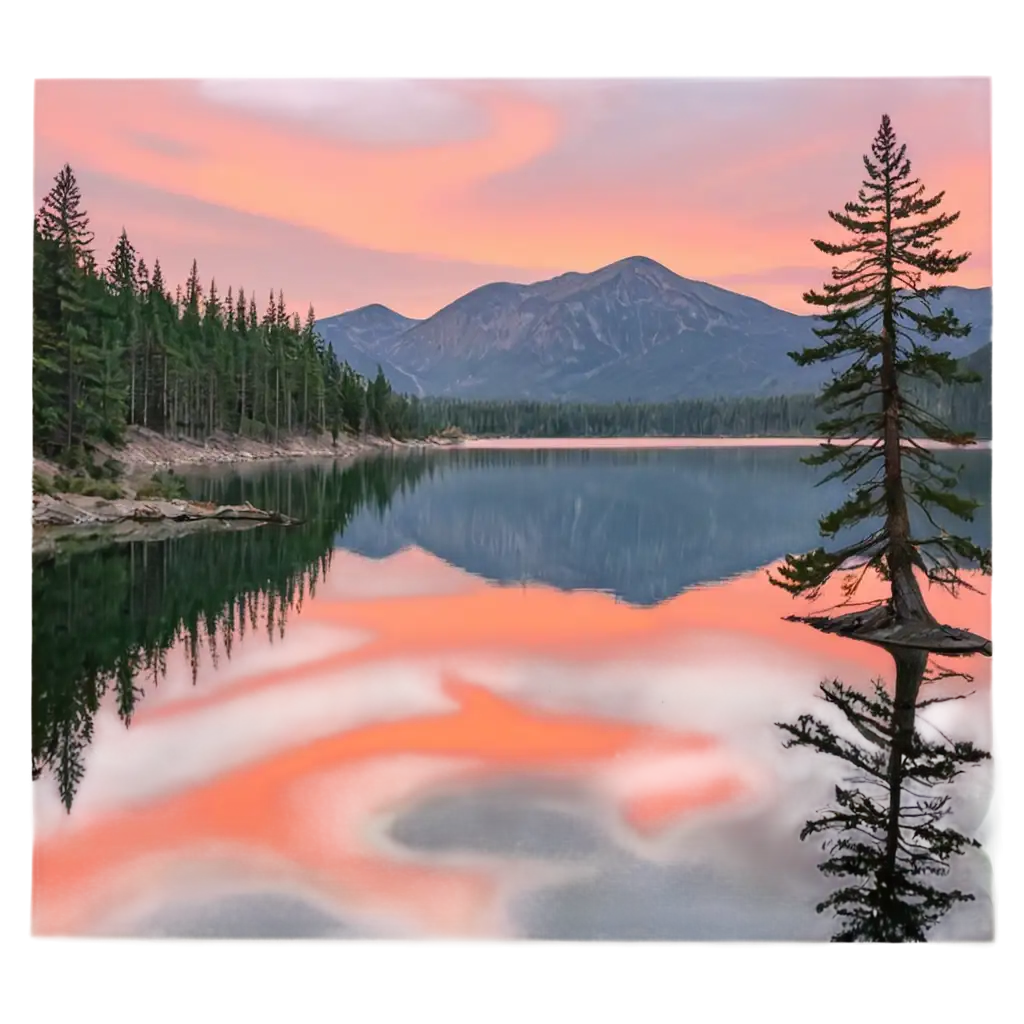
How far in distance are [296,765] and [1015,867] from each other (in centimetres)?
857

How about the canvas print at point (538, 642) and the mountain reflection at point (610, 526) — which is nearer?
the canvas print at point (538, 642)

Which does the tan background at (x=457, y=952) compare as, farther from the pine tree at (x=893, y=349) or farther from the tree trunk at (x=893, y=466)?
the tree trunk at (x=893, y=466)

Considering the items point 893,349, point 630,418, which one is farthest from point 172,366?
point 630,418

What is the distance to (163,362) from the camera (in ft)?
228

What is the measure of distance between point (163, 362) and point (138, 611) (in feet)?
172

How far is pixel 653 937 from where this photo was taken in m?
8.30

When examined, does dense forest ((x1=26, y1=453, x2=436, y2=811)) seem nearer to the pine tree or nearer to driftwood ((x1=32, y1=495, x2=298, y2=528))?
driftwood ((x1=32, y1=495, x2=298, y2=528))

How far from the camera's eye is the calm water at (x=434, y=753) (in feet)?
29.6

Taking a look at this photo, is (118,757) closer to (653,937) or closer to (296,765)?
(296,765)

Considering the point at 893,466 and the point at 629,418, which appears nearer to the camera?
the point at 893,466

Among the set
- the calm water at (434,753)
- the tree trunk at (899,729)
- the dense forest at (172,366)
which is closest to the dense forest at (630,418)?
the dense forest at (172,366)

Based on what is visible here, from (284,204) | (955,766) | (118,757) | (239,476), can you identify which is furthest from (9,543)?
(239,476)

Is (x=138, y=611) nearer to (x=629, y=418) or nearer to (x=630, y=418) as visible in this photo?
(x=630, y=418)

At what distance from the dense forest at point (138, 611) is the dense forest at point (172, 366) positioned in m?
8.62
